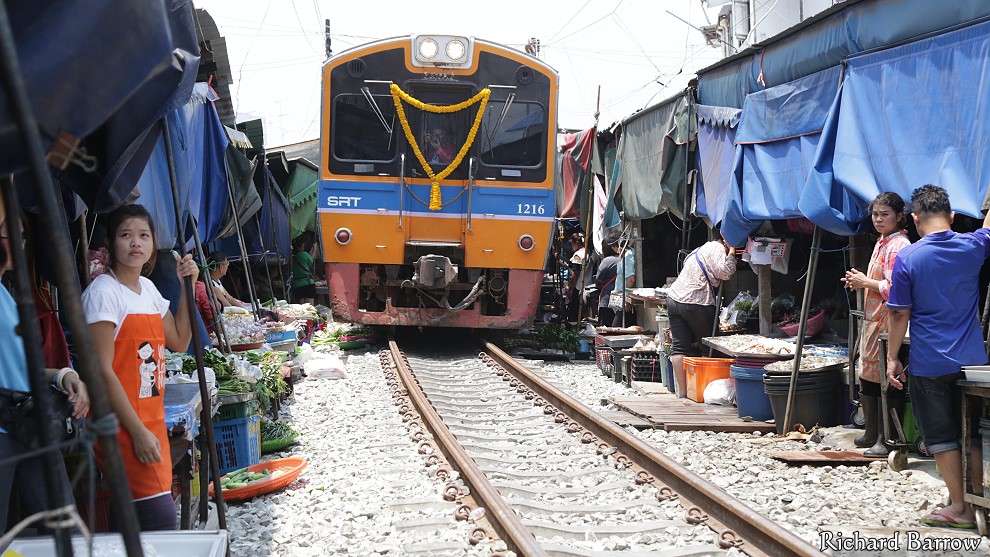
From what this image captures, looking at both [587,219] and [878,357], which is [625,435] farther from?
[587,219]

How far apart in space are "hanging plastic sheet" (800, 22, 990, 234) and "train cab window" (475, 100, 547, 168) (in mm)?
4751

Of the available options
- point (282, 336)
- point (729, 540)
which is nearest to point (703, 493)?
point (729, 540)

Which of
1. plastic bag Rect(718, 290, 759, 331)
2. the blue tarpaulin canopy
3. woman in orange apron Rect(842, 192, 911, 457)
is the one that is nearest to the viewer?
woman in orange apron Rect(842, 192, 911, 457)

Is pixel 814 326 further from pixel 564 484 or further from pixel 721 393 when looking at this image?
pixel 564 484

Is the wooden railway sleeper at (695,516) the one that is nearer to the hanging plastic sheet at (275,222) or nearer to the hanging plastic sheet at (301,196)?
the hanging plastic sheet at (275,222)

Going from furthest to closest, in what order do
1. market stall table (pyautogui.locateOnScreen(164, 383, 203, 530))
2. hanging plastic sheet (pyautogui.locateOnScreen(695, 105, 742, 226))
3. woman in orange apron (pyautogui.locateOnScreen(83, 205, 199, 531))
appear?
hanging plastic sheet (pyautogui.locateOnScreen(695, 105, 742, 226)) < market stall table (pyautogui.locateOnScreen(164, 383, 203, 530)) < woman in orange apron (pyautogui.locateOnScreen(83, 205, 199, 531))

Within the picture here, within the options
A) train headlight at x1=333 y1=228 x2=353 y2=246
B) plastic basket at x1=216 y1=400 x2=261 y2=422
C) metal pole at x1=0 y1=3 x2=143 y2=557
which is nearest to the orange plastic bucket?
plastic basket at x1=216 y1=400 x2=261 y2=422

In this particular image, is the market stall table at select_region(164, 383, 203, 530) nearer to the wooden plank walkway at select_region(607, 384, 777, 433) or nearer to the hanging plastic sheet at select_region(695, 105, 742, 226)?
the wooden plank walkway at select_region(607, 384, 777, 433)

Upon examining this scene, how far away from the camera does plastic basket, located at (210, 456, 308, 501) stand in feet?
16.5

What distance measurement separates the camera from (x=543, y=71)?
35.2 ft

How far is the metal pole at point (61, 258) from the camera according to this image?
4.89 ft

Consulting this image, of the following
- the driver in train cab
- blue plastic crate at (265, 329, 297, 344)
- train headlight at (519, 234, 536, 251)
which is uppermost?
the driver in train cab

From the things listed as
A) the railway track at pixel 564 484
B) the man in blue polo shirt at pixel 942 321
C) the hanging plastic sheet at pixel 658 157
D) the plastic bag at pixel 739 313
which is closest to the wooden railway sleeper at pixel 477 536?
the railway track at pixel 564 484

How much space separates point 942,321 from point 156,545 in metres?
3.86
